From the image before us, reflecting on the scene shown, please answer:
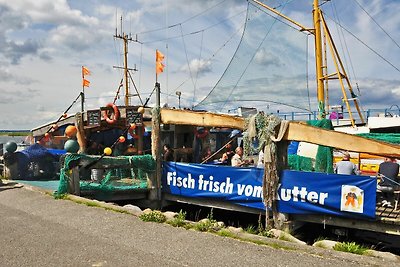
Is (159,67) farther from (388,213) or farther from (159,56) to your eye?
(388,213)

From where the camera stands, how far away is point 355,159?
16.4 m

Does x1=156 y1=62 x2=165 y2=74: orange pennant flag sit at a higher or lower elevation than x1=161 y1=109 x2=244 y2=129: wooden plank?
higher

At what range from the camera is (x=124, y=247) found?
21.4 feet

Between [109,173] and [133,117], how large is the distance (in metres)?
2.50

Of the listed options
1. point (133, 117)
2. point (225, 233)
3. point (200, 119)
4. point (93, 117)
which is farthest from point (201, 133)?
point (225, 233)

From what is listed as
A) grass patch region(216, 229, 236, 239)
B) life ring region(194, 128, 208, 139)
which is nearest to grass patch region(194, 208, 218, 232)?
grass patch region(216, 229, 236, 239)

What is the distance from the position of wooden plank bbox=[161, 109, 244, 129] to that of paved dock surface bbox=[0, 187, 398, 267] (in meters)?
4.01

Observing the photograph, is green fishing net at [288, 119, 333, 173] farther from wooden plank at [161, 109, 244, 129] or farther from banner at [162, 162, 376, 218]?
wooden plank at [161, 109, 244, 129]

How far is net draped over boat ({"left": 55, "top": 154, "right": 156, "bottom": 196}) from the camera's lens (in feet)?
37.6

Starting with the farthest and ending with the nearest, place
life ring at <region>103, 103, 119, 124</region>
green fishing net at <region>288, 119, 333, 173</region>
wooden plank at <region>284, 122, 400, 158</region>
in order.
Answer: life ring at <region>103, 103, 119, 124</region>, green fishing net at <region>288, 119, 333, 173</region>, wooden plank at <region>284, 122, 400, 158</region>

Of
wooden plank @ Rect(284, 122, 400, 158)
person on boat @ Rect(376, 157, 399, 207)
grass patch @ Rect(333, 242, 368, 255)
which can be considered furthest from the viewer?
person on boat @ Rect(376, 157, 399, 207)

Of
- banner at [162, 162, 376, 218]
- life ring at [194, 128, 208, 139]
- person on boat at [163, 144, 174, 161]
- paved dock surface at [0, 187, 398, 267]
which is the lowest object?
paved dock surface at [0, 187, 398, 267]

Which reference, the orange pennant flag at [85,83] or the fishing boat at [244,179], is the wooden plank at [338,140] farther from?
the orange pennant flag at [85,83]

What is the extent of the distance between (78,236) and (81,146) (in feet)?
31.1
